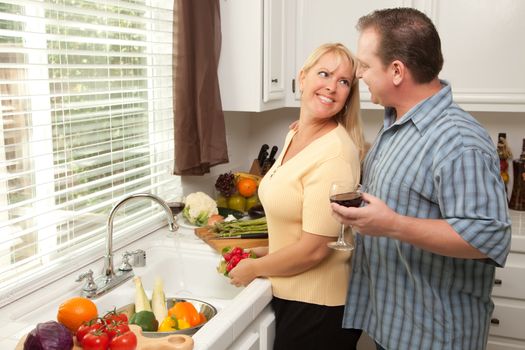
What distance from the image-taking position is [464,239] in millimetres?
1273

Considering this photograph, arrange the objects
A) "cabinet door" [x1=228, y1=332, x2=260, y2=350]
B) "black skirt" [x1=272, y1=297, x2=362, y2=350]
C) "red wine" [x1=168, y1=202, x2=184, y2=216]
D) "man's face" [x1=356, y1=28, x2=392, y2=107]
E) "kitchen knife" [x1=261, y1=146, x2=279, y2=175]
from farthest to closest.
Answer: "kitchen knife" [x1=261, y1=146, x2=279, y2=175]
"red wine" [x1=168, y1=202, x2=184, y2=216]
"black skirt" [x1=272, y1=297, x2=362, y2=350]
"cabinet door" [x1=228, y1=332, x2=260, y2=350]
"man's face" [x1=356, y1=28, x2=392, y2=107]

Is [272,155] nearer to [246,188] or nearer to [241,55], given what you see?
[246,188]

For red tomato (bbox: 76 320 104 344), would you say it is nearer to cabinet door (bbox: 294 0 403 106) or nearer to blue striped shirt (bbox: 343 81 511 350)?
blue striped shirt (bbox: 343 81 511 350)

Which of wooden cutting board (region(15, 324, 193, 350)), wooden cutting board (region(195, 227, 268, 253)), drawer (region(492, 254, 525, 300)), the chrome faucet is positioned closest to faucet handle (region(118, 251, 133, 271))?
the chrome faucet

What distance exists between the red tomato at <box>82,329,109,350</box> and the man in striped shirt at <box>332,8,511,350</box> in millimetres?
580

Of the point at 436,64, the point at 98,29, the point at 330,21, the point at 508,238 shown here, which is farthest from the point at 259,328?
the point at 330,21

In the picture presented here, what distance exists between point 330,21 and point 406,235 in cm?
156

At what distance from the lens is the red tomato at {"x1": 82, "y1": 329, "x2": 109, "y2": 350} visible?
117cm

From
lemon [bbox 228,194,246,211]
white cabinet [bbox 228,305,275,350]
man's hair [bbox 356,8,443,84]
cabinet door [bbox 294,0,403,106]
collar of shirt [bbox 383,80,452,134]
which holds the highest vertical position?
cabinet door [bbox 294,0,403,106]

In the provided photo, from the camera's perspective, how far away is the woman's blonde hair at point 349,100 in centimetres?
171

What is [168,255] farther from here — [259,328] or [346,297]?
[346,297]

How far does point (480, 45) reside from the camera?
247 cm

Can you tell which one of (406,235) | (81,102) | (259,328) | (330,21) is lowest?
(259,328)

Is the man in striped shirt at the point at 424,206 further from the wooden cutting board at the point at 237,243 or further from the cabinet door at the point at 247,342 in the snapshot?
the wooden cutting board at the point at 237,243
